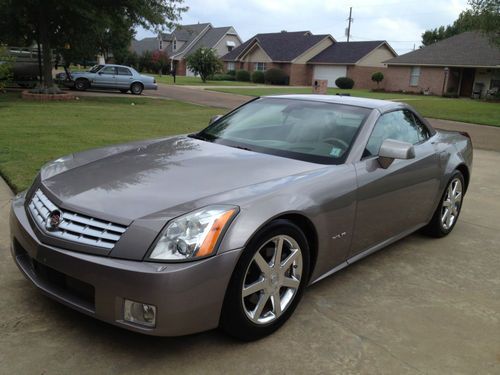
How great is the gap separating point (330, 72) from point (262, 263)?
5068 cm

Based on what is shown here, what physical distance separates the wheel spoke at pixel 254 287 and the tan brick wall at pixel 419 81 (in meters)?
40.9

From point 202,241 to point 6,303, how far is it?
154 cm

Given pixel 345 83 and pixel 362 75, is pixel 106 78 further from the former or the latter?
pixel 362 75

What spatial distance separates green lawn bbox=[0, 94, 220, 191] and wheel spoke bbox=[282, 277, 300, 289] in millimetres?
3814

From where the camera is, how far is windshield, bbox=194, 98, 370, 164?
3801 millimetres

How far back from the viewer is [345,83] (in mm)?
46969

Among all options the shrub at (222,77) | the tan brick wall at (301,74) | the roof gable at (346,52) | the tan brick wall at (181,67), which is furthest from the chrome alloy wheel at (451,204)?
the tan brick wall at (181,67)

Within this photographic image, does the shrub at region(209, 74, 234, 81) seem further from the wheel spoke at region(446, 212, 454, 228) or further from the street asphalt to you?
the street asphalt

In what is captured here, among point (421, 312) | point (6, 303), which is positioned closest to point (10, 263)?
point (6, 303)

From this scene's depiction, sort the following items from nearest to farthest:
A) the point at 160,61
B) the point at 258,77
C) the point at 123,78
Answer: the point at 123,78
the point at 258,77
the point at 160,61

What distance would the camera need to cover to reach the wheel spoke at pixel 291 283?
308 cm

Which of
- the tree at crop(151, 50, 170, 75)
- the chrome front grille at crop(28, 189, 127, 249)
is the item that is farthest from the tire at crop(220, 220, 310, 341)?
the tree at crop(151, 50, 170, 75)

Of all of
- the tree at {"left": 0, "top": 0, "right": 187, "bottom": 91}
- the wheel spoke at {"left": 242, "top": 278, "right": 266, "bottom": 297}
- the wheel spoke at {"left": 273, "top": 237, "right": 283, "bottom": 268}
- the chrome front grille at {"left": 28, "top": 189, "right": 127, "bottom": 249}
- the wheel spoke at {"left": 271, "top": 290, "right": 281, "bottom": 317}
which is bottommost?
the wheel spoke at {"left": 271, "top": 290, "right": 281, "bottom": 317}

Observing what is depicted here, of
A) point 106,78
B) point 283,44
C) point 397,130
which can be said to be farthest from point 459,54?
point 397,130
